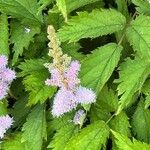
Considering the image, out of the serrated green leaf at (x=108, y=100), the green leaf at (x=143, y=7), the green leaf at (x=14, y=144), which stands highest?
the green leaf at (x=143, y=7)

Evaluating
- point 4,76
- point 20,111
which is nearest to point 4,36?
point 4,76

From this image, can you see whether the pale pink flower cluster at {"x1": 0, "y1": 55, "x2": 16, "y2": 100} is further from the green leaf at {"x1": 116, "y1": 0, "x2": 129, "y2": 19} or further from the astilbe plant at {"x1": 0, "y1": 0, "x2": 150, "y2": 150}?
the green leaf at {"x1": 116, "y1": 0, "x2": 129, "y2": 19}

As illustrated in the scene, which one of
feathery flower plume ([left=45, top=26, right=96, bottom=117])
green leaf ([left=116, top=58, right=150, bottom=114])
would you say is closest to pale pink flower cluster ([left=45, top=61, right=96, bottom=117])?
feathery flower plume ([left=45, top=26, right=96, bottom=117])

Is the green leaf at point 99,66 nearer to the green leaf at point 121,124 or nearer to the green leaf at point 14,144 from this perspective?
the green leaf at point 121,124

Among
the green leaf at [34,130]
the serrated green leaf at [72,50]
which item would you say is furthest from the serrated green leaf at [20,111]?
the serrated green leaf at [72,50]

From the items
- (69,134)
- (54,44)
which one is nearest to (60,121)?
(69,134)

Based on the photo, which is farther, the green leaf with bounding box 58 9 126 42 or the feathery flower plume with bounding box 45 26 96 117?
the green leaf with bounding box 58 9 126 42
